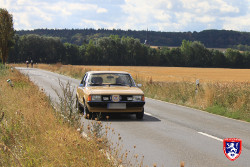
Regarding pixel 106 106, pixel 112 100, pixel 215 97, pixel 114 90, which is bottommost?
pixel 215 97

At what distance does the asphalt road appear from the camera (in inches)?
271

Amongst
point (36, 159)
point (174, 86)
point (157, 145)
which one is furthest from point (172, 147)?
point (174, 86)

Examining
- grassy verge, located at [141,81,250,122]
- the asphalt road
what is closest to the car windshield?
the asphalt road

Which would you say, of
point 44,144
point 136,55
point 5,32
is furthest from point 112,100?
point 136,55

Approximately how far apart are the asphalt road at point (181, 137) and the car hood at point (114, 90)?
0.87 meters

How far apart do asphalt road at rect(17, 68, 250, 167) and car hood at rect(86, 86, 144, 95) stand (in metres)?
0.87

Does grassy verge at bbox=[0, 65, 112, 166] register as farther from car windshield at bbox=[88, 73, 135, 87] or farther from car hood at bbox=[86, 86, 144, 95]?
car windshield at bbox=[88, 73, 135, 87]

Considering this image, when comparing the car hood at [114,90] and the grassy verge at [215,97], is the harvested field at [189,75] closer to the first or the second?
the grassy verge at [215,97]

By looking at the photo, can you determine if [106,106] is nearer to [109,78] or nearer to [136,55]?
[109,78]

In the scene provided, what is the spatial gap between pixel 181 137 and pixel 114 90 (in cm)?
329

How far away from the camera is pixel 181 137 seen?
921cm

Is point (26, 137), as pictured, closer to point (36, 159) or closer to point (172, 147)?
point (36, 159)

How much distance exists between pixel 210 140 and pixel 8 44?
41.7 metres

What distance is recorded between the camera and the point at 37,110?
9.51 meters
